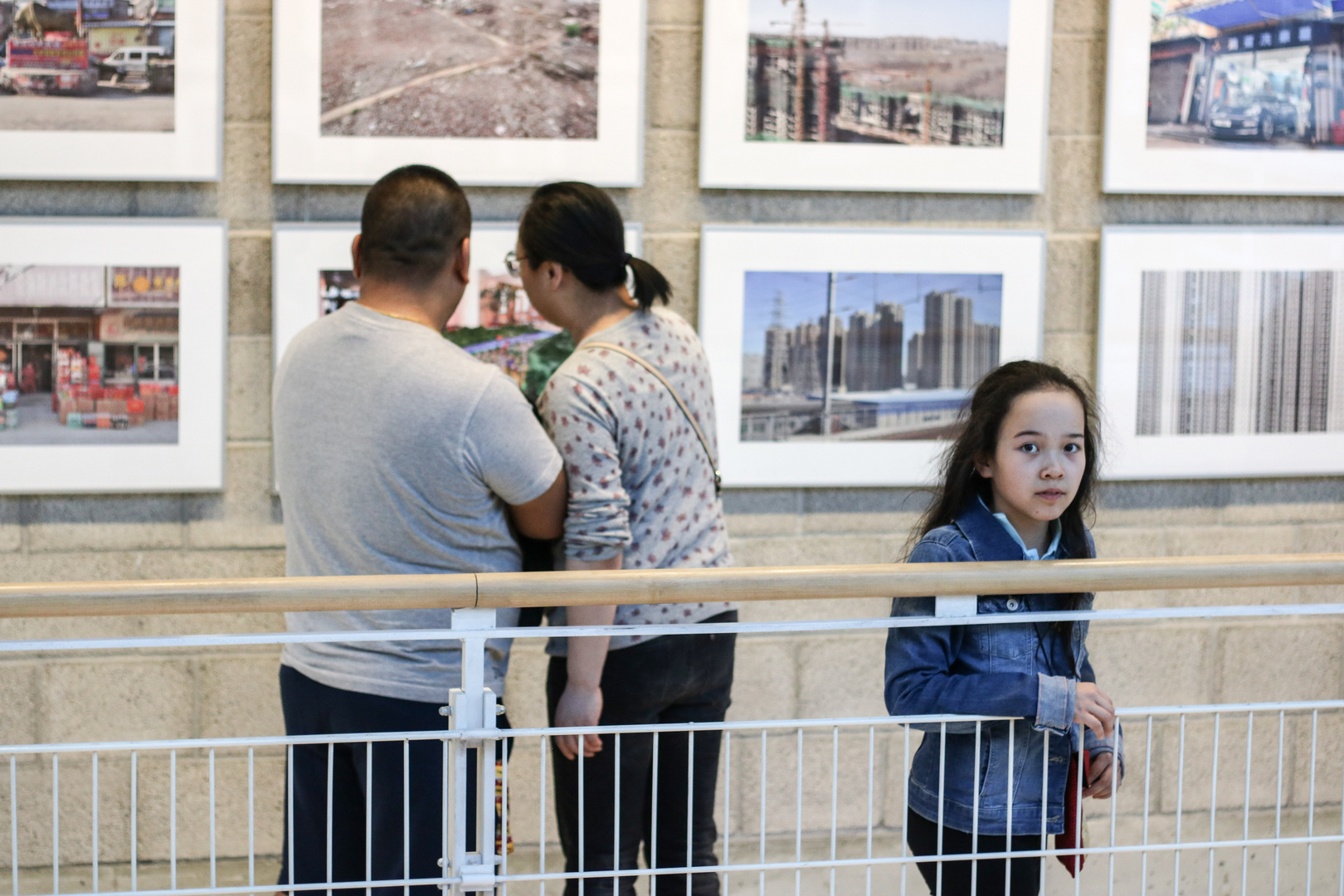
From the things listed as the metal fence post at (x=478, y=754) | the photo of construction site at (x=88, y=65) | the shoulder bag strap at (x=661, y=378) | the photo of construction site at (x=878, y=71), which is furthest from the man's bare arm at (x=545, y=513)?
the photo of construction site at (x=88, y=65)

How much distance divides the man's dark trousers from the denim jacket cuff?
0.72m

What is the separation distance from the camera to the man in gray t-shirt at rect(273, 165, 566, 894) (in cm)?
181

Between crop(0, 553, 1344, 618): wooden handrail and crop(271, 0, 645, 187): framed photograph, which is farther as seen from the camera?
crop(271, 0, 645, 187): framed photograph

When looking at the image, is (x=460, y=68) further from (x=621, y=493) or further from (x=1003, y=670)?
(x=1003, y=670)

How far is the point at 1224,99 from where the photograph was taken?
119 inches

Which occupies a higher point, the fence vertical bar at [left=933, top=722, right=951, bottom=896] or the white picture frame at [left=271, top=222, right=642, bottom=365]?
the white picture frame at [left=271, top=222, right=642, bottom=365]

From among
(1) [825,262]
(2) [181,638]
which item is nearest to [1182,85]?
(1) [825,262]

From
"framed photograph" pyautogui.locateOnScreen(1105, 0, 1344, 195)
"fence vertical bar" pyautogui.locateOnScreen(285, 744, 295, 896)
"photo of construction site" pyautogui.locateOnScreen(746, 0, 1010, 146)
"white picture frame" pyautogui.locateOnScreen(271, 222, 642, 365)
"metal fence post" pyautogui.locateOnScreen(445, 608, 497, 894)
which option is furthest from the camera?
"framed photograph" pyautogui.locateOnScreen(1105, 0, 1344, 195)

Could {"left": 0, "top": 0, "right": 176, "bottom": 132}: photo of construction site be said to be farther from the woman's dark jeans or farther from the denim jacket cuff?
the denim jacket cuff

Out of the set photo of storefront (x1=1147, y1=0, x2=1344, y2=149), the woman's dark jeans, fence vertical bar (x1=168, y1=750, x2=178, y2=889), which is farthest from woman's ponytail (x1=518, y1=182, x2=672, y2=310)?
photo of storefront (x1=1147, y1=0, x2=1344, y2=149)

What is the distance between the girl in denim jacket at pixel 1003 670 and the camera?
164 centimetres

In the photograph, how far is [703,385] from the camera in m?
2.11

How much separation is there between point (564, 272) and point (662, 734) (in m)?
0.75

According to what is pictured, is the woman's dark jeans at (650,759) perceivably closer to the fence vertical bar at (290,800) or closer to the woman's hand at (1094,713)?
the fence vertical bar at (290,800)
